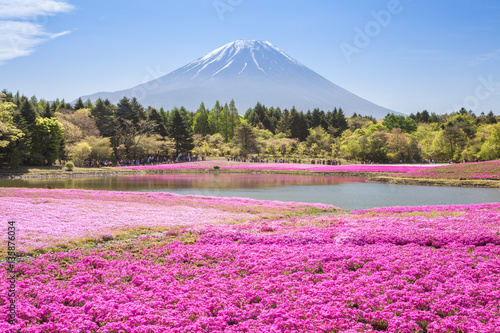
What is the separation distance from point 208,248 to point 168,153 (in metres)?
92.6

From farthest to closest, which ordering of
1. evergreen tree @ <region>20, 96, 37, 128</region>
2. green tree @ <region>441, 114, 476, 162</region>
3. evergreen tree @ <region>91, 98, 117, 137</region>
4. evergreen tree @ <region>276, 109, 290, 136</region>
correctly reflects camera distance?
evergreen tree @ <region>276, 109, 290, 136</region> → evergreen tree @ <region>91, 98, 117, 137</region> → green tree @ <region>441, 114, 476, 162</region> → evergreen tree @ <region>20, 96, 37, 128</region>

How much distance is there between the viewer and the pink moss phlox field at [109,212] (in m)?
15.9

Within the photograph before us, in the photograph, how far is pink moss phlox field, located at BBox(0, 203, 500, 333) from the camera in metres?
7.80

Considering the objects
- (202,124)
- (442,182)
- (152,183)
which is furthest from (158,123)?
(442,182)

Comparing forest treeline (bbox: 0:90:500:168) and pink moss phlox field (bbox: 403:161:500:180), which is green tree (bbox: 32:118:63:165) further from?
pink moss phlox field (bbox: 403:161:500:180)

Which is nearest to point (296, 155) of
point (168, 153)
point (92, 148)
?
point (168, 153)

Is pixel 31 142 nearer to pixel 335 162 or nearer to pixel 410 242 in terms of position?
pixel 335 162

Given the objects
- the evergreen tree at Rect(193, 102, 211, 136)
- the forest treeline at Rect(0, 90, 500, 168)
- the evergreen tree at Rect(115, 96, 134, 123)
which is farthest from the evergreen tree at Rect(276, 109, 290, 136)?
the evergreen tree at Rect(115, 96, 134, 123)

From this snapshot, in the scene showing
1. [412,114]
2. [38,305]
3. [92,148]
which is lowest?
[38,305]

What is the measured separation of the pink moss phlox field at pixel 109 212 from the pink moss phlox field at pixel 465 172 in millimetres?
31113

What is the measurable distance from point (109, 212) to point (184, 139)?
8225 centimetres

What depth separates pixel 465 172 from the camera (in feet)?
167

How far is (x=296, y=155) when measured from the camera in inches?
4424

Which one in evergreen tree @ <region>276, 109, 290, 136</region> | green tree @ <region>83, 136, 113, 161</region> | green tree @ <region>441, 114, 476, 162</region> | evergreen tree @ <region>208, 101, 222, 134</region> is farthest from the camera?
evergreen tree @ <region>208, 101, 222, 134</region>
